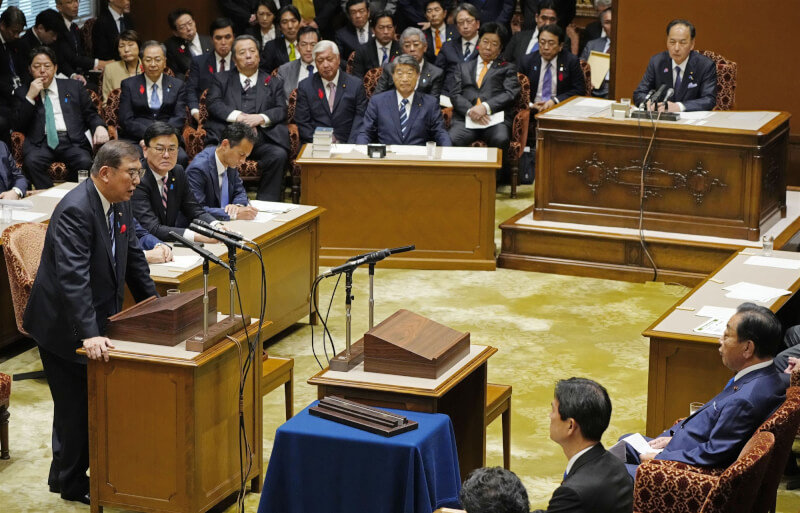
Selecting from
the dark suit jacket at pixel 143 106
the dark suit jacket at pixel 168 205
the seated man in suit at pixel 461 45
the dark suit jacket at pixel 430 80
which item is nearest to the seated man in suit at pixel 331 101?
the dark suit jacket at pixel 430 80

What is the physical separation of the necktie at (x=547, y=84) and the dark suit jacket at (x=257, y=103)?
2.36 meters

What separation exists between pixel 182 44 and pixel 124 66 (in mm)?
1174

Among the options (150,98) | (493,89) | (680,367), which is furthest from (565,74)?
(680,367)

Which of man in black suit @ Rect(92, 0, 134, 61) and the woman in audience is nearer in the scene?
the woman in audience

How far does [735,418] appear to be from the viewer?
4316 millimetres

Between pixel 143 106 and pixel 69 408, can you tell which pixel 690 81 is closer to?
pixel 143 106

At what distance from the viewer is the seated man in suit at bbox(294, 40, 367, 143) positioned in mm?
9906

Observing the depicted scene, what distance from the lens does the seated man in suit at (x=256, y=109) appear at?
9.77 metres

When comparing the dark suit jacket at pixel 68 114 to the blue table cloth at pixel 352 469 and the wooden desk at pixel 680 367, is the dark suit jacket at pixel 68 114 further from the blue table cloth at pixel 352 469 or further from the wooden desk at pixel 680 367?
Result: the blue table cloth at pixel 352 469

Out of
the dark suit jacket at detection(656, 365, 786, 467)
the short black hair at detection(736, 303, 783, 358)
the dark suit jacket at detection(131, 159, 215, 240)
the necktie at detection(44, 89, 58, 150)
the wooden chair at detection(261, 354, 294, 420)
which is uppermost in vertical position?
the necktie at detection(44, 89, 58, 150)

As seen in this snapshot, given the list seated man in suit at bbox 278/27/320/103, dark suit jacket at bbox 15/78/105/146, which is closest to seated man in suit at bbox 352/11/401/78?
seated man in suit at bbox 278/27/320/103

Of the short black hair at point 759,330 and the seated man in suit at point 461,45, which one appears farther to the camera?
the seated man in suit at point 461,45

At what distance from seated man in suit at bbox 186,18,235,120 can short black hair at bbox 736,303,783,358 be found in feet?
22.0

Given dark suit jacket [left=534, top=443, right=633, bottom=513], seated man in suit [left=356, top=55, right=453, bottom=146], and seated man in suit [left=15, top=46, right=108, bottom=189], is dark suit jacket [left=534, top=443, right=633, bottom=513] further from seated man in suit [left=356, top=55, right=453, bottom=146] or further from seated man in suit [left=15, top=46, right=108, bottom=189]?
seated man in suit [left=15, top=46, right=108, bottom=189]
